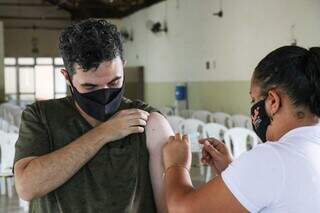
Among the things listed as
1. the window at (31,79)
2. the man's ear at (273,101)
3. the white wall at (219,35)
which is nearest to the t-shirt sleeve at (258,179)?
the man's ear at (273,101)

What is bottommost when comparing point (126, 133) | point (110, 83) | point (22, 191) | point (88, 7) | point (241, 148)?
point (241, 148)

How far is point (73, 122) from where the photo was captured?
1.42 metres

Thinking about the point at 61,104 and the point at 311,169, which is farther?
the point at 61,104

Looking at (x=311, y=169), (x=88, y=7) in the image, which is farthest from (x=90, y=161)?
(x=88, y=7)

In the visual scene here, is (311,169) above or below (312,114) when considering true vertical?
below

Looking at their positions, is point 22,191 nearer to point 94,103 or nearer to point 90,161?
point 90,161

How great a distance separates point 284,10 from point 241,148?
2443 mm

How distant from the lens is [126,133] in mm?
1345

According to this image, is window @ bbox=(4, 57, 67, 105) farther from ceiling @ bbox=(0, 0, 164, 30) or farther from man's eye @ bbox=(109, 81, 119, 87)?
man's eye @ bbox=(109, 81, 119, 87)

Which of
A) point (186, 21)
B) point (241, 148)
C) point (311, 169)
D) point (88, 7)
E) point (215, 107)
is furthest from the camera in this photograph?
point (88, 7)

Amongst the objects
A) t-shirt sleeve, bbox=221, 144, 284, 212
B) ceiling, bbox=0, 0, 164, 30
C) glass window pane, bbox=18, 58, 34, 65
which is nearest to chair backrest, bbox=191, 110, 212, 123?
ceiling, bbox=0, 0, 164, 30

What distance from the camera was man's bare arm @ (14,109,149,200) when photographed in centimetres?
129

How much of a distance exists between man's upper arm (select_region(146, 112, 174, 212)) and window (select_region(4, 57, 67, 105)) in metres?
15.7

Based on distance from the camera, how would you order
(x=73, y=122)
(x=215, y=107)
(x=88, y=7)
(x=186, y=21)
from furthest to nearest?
(x=88, y=7), (x=186, y=21), (x=215, y=107), (x=73, y=122)
